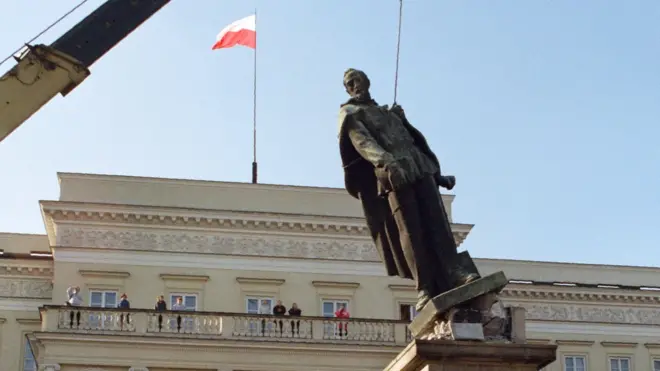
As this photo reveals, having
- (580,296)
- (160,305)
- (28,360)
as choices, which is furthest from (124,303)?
(580,296)

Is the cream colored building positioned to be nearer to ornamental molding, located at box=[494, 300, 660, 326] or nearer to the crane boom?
ornamental molding, located at box=[494, 300, 660, 326]

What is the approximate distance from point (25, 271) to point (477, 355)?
3731cm

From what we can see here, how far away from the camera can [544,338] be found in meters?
46.6

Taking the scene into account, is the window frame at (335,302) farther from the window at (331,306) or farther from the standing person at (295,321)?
the standing person at (295,321)

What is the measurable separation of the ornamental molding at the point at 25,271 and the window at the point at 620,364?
21333 millimetres

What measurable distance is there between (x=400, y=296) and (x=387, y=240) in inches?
1424

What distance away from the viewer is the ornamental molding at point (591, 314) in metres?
46.9

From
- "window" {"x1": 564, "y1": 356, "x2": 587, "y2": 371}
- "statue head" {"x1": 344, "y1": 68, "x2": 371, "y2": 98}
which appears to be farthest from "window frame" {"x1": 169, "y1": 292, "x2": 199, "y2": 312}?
"statue head" {"x1": 344, "y1": 68, "x2": 371, "y2": 98}

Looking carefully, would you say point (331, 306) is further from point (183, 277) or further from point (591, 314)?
point (591, 314)

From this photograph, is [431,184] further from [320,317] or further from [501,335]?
[320,317]

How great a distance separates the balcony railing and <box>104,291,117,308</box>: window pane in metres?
2.63

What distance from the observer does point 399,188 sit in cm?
751

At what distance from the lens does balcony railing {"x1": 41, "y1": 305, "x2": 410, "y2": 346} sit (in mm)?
38688

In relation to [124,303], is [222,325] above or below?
below
